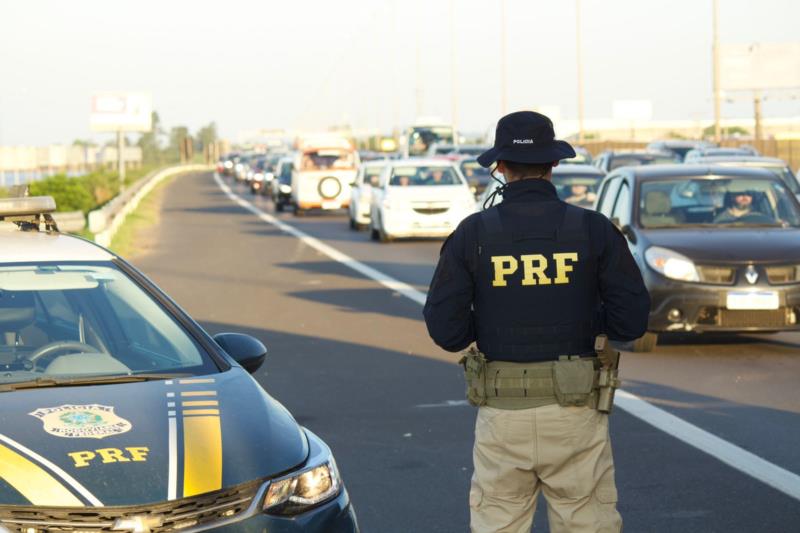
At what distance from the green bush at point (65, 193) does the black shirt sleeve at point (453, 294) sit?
40543 mm

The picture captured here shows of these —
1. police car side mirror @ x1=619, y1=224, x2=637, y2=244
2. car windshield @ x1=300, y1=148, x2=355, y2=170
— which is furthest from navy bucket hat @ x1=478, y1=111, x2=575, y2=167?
car windshield @ x1=300, y1=148, x2=355, y2=170

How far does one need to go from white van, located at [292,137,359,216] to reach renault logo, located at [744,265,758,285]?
2897 centimetres

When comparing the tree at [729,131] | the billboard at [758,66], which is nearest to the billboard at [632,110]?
the tree at [729,131]

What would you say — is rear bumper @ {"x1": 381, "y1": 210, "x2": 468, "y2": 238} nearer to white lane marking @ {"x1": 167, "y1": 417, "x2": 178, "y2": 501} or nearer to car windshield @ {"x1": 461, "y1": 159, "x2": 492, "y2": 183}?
car windshield @ {"x1": 461, "y1": 159, "x2": 492, "y2": 183}

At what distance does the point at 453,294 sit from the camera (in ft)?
16.1

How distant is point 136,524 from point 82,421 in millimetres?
707

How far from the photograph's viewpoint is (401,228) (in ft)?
96.2

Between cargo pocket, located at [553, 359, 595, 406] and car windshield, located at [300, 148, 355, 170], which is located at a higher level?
car windshield, located at [300, 148, 355, 170]

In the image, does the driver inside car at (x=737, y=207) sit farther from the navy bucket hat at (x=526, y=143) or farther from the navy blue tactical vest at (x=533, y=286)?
the navy blue tactical vest at (x=533, y=286)

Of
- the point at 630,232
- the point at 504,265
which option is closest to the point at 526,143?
the point at 504,265

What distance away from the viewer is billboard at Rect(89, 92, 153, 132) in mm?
93625

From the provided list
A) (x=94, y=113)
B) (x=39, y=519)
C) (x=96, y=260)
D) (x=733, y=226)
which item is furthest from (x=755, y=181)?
(x=94, y=113)

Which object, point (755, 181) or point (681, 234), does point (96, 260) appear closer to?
point (681, 234)

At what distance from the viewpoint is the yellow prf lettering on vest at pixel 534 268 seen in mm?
4898
